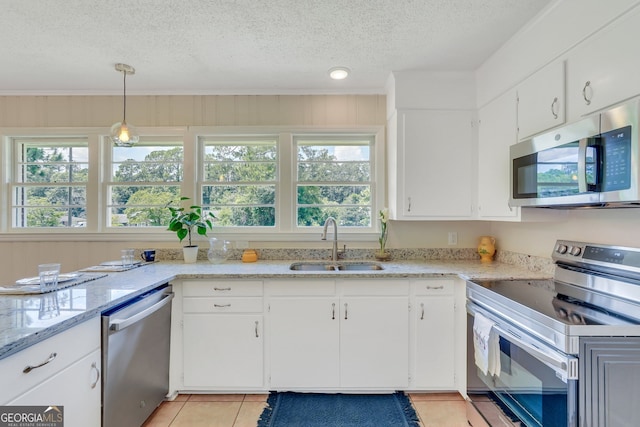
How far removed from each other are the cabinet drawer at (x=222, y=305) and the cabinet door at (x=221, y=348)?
36 mm

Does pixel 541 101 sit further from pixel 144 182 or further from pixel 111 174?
pixel 111 174

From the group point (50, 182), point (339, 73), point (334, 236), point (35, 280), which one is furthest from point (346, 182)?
point (50, 182)

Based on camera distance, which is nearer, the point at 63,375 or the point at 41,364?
the point at 41,364

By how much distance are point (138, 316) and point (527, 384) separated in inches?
79.1

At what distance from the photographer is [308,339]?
2.18m

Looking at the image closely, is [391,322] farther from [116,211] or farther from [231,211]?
[116,211]

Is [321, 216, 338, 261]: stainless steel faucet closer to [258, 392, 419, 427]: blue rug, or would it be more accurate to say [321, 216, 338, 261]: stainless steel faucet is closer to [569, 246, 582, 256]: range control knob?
[258, 392, 419, 427]: blue rug

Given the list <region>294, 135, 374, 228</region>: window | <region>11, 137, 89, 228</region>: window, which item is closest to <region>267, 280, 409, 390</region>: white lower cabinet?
<region>294, 135, 374, 228</region>: window

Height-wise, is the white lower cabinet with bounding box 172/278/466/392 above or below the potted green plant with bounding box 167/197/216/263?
below

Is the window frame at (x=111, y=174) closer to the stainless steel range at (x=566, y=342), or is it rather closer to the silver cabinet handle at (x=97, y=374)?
the silver cabinet handle at (x=97, y=374)

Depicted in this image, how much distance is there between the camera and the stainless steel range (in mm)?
1156

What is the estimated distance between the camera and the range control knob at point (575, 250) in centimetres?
175

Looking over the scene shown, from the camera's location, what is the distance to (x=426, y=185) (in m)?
2.49

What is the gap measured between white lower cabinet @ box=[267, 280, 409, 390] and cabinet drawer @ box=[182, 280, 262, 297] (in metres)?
0.18
